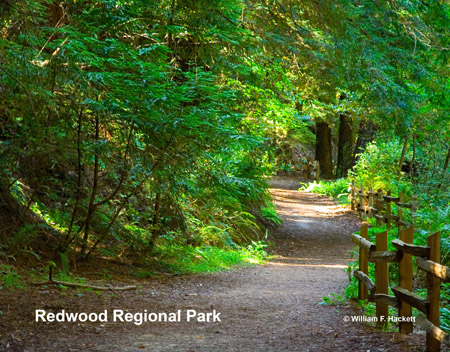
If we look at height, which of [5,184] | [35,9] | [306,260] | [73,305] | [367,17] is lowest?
[306,260]

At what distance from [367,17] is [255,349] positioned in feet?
25.0

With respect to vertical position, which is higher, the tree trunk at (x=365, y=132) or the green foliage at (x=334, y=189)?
the tree trunk at (x=365, y=132)

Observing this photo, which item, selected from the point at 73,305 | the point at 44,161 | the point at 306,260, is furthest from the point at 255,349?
the point at 306,260

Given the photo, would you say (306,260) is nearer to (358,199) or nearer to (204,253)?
(204,253)

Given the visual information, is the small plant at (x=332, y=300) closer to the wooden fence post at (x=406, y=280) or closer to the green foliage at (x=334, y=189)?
the wooden fence post at (x=406, y=280)

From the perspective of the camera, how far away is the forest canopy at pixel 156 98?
273 inches

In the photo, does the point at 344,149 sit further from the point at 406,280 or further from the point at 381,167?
the point at 406,280

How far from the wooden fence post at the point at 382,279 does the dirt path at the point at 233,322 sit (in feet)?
0.82

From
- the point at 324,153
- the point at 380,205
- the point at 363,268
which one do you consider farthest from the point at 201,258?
the point at 324,153

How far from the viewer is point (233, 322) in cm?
668

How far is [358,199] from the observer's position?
70.5 feet

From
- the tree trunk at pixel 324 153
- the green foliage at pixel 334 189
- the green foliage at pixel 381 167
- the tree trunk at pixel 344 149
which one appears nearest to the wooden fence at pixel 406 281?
the green foliage at pixel 381 167

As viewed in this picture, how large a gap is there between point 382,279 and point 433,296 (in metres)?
1.38

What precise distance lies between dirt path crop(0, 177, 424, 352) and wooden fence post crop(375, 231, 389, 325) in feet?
0.82
